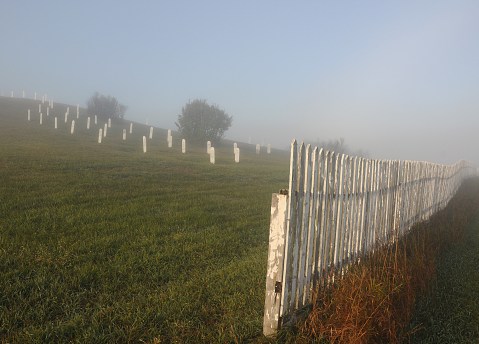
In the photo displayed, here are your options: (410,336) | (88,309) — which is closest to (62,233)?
(88,309)

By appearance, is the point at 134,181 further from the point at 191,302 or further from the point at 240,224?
the point at 191,302

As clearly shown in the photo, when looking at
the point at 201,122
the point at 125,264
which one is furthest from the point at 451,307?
the point at 201,122

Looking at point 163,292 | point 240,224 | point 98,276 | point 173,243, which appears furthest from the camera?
point 240,224

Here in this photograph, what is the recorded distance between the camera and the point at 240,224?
812 centimetres

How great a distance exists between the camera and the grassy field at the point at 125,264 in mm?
3510

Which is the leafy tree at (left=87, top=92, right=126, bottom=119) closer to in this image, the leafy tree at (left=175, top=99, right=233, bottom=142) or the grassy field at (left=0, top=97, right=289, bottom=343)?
the leafy tree at (left=175, top=99, right=233, bottom=142)

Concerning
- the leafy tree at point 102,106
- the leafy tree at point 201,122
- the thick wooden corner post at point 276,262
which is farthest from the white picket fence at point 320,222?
the leafy tree at point 102,106

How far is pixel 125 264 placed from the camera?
5.09 metres

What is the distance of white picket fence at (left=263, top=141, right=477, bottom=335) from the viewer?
10.9 feet

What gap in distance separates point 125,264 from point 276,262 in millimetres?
2807

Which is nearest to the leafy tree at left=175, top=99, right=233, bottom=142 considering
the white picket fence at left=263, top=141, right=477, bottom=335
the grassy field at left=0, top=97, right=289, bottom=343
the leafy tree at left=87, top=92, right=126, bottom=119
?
the leafy tree at left=87, top=92, right=126, bottom=119

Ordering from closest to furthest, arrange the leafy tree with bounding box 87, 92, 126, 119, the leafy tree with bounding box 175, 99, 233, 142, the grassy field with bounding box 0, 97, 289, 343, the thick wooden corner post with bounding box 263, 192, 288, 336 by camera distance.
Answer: the thick wooden corner post with bounding box 263, 192, 288, 336
the grassy field with bounding box 0, 97, 289, 343
the leafy tree with bounding box 175, 99, 233, 142
the leafy tree with bounding box 87, 92, 126, 119

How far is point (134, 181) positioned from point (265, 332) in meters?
10.4

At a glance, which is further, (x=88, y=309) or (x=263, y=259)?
(x=263, y=259)
